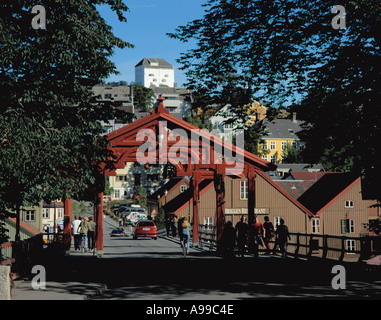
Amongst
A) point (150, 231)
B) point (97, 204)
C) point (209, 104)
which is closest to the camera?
point (209, 104)

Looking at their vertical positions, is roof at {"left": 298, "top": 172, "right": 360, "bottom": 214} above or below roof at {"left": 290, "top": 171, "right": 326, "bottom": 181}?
below

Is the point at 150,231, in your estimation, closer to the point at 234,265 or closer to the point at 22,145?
the point at 234,265

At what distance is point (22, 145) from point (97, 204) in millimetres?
12376

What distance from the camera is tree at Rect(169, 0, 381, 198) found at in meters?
16.4

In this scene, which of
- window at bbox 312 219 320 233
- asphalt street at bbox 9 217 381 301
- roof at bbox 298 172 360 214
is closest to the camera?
asphalt street at bbox 9 217 381 301

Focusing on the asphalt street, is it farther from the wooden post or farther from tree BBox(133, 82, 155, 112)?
tree BBox(133, 82, 155, 112)

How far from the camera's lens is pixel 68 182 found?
47.8ft

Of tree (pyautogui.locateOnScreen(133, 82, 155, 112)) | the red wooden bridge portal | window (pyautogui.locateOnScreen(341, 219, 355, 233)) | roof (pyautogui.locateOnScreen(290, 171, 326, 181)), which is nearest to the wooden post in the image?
the red wooden bridge portal

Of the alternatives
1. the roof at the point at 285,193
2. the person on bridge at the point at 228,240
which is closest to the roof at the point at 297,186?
the roof at the point at 285,193

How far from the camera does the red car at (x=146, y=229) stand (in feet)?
156

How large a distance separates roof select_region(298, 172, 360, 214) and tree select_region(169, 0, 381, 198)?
152 feet

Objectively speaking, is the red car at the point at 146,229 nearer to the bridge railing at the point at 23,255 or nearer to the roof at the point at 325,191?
the roof at the point at 325,191

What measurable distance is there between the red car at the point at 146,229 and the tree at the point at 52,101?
3177 centimetres
